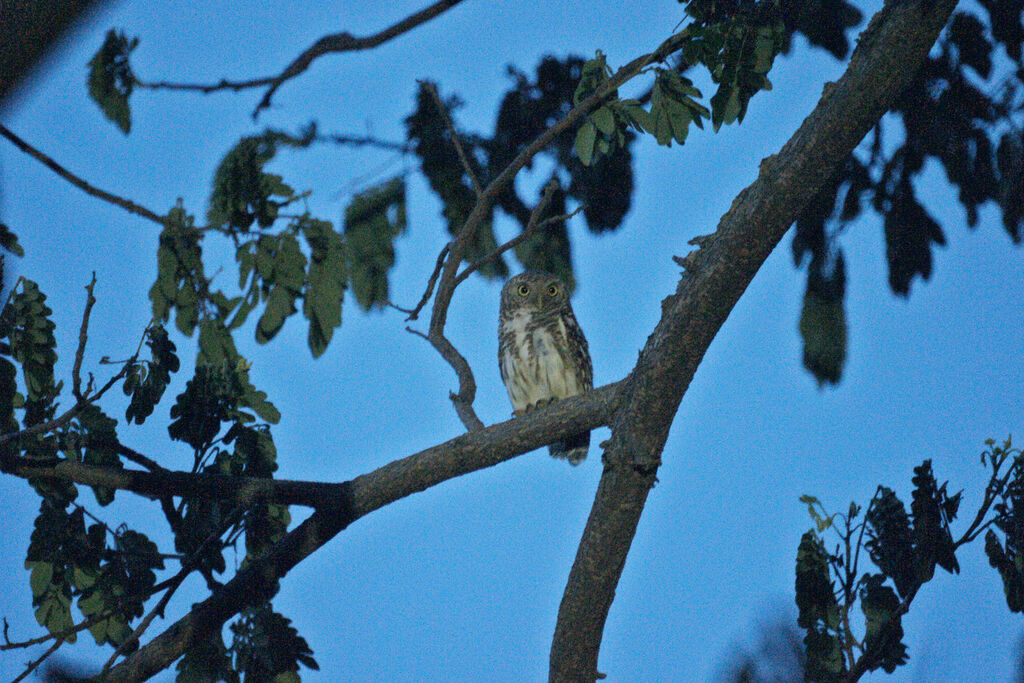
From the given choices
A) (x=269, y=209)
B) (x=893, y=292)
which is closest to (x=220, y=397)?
(x=269, y=209)

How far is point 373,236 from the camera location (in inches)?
187

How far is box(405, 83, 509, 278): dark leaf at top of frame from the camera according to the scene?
461cm

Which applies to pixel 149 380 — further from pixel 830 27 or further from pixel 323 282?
pixel 830 27

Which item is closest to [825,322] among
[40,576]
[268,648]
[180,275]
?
[268,648]

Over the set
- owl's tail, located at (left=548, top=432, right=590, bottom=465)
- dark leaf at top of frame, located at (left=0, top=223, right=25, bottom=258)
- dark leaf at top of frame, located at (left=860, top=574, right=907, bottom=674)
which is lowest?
dark leaf at top of frame, located at (left=860, top=574, right=907, bottom=674)

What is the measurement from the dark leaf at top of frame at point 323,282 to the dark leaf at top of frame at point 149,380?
92 cm

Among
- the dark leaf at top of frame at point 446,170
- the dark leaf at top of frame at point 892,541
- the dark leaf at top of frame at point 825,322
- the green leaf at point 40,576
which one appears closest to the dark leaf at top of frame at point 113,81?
the dark leaf at top of frame at point 446,170

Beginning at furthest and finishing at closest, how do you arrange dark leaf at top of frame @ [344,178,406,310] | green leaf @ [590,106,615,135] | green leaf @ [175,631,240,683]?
dark leaf at top of frame @ [344,178,406,310] → green leaf @ [590,106,615,135] → green leaf @ [175,631,240,683]

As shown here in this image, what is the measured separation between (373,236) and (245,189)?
67 cm

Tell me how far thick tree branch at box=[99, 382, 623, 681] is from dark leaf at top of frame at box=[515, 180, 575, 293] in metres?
1.11

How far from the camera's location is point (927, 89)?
13.9 ft

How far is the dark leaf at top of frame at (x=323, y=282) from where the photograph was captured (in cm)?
436

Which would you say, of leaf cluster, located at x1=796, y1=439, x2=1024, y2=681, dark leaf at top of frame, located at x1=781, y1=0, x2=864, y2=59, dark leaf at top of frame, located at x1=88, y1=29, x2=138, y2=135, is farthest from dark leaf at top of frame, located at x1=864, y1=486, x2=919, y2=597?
dark leaf at top of frame, located at x1=88, y1=29, x2=138, y2=135

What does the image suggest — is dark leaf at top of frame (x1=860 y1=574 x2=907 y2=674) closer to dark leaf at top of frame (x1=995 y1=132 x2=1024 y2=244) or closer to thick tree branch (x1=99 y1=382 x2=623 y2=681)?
thick tree branch (x1=99 y1=382 x2=623 y2=681)
